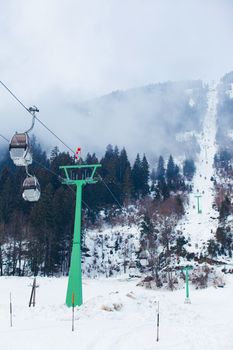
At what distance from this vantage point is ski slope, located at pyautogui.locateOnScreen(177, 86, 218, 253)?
50.5 metres

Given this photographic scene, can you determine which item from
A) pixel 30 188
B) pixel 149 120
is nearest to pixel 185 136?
pixel 149 120

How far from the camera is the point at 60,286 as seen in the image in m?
28.4

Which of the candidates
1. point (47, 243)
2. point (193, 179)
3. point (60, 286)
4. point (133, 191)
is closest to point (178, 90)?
point (193, 179)

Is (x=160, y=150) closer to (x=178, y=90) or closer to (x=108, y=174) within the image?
(x=178, y=90)

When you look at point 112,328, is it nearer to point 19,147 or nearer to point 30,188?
point 30,188

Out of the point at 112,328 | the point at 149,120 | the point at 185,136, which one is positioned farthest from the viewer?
the point at 149,120

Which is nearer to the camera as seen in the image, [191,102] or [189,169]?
[189,169]

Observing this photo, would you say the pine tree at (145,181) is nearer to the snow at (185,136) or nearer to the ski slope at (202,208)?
the ski slope at (202,208)

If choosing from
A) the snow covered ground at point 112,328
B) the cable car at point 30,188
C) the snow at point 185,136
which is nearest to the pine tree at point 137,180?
the snow covered ground at point 112,328

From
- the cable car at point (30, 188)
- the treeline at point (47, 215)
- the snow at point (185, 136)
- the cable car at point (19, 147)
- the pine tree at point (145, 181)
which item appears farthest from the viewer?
the snow at point (185, 136)

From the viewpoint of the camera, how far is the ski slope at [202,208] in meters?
50.5

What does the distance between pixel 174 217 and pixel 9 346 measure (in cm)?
4888

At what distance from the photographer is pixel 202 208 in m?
64.9

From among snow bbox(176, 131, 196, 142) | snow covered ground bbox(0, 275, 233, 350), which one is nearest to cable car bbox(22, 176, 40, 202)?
snow covered ground bbox(0, 275, 233, 350)
